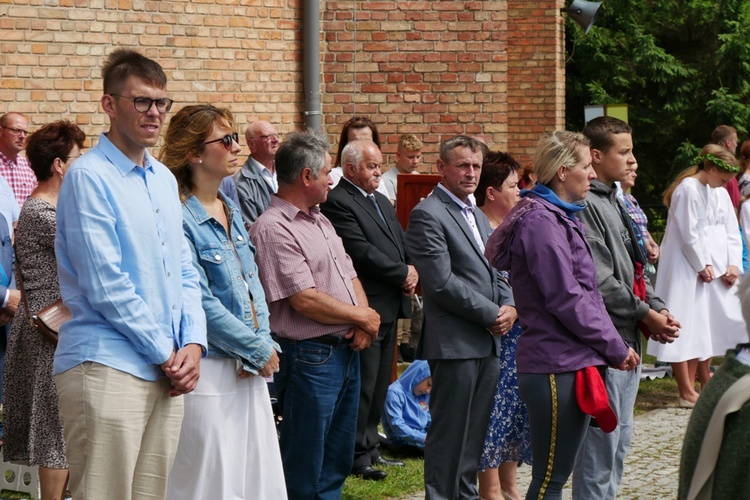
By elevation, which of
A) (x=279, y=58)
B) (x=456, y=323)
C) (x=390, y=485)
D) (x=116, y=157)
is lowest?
(x=390, y=485)

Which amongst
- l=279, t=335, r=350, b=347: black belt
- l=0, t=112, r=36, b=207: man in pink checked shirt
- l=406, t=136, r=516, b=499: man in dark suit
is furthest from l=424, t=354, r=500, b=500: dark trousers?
l=0, t=112, r=36, b=207: man in pink checked shirt

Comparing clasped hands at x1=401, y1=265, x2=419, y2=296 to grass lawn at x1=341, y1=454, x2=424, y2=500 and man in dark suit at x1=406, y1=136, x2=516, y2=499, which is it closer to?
man in dark suit at x1=406, y1=136, x2=516, y2=499

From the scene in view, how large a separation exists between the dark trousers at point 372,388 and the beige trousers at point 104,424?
2843mm

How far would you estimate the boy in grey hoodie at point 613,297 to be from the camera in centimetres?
556

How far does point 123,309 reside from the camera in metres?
3.88

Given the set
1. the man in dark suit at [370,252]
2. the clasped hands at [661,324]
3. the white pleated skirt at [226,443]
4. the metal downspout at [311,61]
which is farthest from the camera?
the metal downspout at [311,61]

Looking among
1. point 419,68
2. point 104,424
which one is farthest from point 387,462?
point 419,68

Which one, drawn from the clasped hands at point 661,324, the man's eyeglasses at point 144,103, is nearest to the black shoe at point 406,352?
the clasped hands at point 661,324

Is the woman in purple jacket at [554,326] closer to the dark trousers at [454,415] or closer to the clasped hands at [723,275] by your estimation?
the dark trousers at [454,415]

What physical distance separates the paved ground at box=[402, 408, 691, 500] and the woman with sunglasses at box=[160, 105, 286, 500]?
6.60ft

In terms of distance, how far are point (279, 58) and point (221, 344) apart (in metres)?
6.13

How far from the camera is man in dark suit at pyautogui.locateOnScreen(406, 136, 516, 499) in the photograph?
587 centimetres

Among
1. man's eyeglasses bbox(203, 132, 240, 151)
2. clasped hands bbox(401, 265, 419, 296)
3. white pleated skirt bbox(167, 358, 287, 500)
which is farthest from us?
clasped hands bbox(401, 265, 419, 296)

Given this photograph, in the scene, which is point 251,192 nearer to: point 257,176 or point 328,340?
point 257,176
